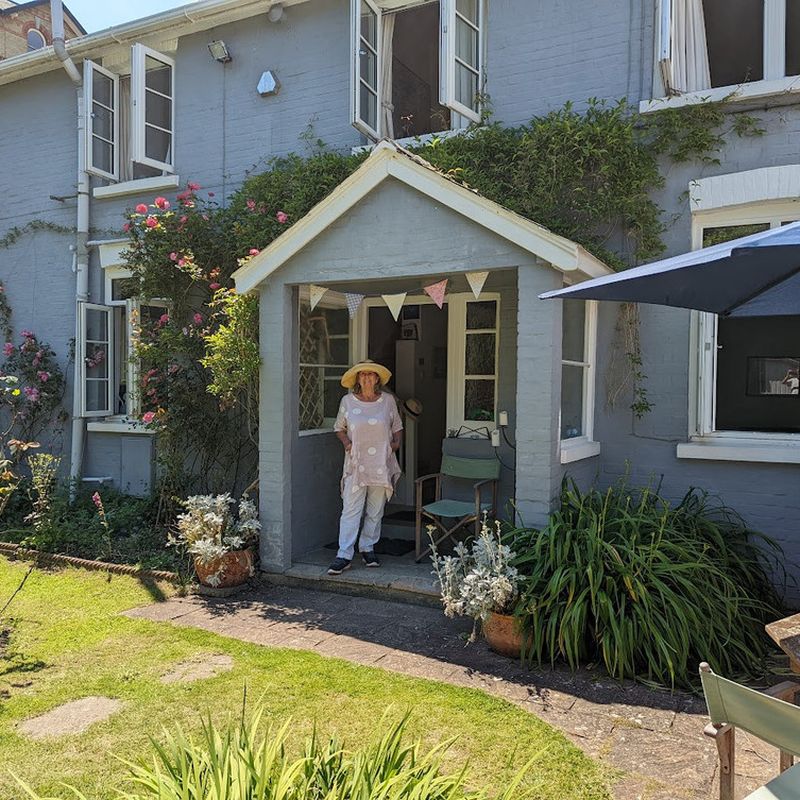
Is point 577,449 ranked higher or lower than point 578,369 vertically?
lower

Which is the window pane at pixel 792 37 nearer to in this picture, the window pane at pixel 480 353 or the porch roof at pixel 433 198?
the porch roof at pixel 433 198

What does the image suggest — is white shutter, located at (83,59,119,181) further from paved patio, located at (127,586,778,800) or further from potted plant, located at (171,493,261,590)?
paved patio, located at (127,586,778,800)

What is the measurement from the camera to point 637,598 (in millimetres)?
4254

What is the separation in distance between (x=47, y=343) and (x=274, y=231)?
Answer: 414cm

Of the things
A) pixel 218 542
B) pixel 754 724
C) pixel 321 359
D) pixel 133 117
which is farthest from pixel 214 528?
pixel 133 117

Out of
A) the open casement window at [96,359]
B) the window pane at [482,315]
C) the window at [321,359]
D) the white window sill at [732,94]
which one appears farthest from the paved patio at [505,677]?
the white window sill at [732,94]

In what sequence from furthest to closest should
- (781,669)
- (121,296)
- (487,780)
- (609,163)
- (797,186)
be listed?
(121,296) < (609,163) < (797,186) < (781,669) < (487,780)

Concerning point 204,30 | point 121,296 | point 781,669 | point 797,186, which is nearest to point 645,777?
point 781,669

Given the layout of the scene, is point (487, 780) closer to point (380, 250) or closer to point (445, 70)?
point (380, 250)

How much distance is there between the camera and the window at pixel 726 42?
19.0ft

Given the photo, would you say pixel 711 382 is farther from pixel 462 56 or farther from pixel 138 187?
pixel 138 187

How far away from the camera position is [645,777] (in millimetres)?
3143

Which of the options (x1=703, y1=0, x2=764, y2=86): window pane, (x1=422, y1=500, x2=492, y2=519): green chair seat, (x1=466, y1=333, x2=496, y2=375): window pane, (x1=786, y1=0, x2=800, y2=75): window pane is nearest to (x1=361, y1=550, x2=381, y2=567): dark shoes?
(x1=422, y1=500, x2=492, y2=519): green chair seat

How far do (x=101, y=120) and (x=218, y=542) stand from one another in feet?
19.6
